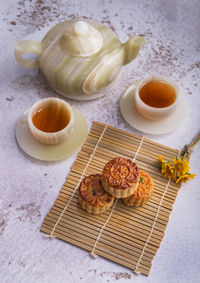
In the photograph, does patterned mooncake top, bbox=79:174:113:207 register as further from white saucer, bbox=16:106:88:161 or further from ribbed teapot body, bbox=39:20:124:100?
ribbed teapot body, bbox=39:20:124:100

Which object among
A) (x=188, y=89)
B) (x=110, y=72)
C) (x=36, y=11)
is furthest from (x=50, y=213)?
(x=36, y=11)

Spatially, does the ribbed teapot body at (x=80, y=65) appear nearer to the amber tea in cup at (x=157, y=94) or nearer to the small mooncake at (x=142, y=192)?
the amber tea in cup at (x=157, y=94)

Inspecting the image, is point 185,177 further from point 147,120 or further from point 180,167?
point 147,120

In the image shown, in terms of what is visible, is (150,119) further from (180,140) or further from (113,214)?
(113,214)

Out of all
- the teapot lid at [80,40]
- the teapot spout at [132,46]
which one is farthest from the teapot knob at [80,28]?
the teapot spout at [132,46]

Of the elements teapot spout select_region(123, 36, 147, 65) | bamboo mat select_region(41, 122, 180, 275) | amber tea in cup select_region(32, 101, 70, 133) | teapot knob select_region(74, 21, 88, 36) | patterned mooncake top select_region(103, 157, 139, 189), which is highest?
teapot knob select_region(74, 21, 88, 36)

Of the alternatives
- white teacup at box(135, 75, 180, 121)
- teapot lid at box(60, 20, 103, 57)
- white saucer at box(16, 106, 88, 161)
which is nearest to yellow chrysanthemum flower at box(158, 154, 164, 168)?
white teacup at box(135, 75, 180, 121)
